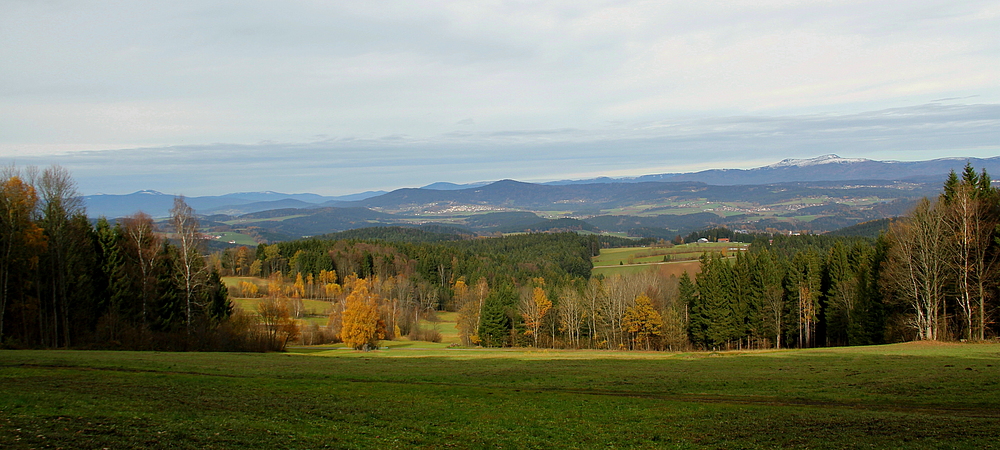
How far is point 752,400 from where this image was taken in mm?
20141

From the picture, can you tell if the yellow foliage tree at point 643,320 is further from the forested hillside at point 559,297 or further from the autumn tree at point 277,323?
the autumn tree at point 277,323

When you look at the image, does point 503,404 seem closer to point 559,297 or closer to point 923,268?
point 923,268

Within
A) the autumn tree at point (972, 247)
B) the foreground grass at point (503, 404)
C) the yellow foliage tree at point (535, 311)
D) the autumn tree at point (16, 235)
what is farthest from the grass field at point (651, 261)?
the autumn tree at point (16, 235)

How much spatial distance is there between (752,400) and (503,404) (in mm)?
9407

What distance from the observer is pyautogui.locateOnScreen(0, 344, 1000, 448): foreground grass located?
44.4ft

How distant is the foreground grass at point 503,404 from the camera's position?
13.5 m

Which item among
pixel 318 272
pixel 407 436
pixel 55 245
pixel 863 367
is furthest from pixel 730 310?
pixel 318 272

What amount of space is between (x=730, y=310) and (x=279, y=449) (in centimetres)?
5882

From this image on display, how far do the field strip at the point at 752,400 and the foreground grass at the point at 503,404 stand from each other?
0.06m

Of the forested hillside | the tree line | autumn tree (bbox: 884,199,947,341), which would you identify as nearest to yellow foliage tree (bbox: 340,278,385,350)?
the forested hillside

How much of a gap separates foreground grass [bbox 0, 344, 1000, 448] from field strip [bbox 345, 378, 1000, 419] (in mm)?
64

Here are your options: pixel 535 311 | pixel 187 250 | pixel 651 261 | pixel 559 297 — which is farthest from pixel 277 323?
pixel 651 261

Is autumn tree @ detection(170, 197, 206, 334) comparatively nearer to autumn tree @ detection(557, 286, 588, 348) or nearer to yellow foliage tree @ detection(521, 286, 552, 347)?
yellow foliage tree @ detection(521, 286, 552, 347)

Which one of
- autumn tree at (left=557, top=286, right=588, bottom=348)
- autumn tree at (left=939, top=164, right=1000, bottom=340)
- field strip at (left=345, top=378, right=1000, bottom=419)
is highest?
autumn tree at (left=939, top=164, right=1000, bottom=340)
